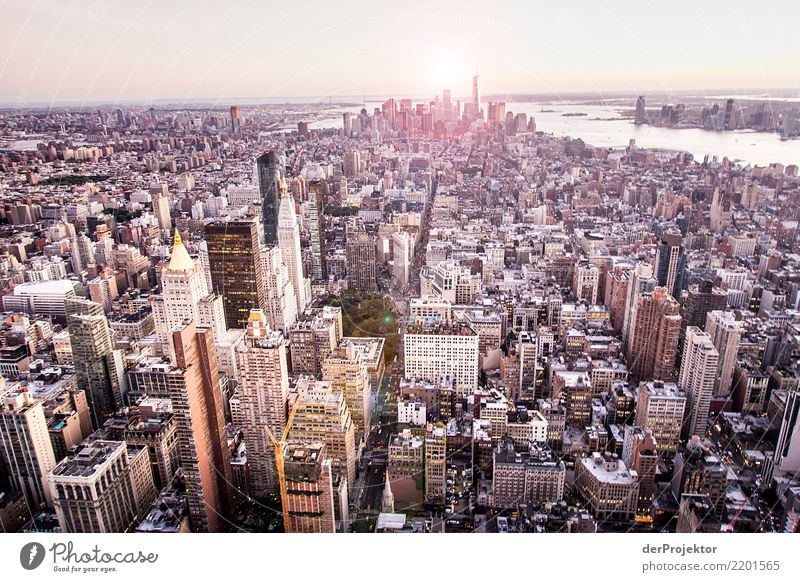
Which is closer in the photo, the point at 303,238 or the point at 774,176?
the point at 774,176

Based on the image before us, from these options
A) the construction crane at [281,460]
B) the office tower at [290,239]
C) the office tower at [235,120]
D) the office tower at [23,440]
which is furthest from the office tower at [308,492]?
the office tower at [290,239]

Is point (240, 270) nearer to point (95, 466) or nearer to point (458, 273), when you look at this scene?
point (458, 273)

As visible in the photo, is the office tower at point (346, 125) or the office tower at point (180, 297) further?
the office tower at point (180, 297)

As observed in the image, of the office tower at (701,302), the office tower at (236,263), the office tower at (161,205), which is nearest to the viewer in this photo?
the office tower at (161,205)

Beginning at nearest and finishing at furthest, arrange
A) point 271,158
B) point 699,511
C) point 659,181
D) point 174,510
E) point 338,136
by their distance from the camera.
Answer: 1. point 699,511
2. point 174,510
3. point 338,136
4. point 271,158
5. point 659,181

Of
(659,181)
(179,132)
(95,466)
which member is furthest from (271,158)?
(659,181)

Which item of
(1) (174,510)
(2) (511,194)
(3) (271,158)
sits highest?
(3) (271,158)

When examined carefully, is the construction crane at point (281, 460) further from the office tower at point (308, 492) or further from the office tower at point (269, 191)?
the office tower at point (269, 191)
